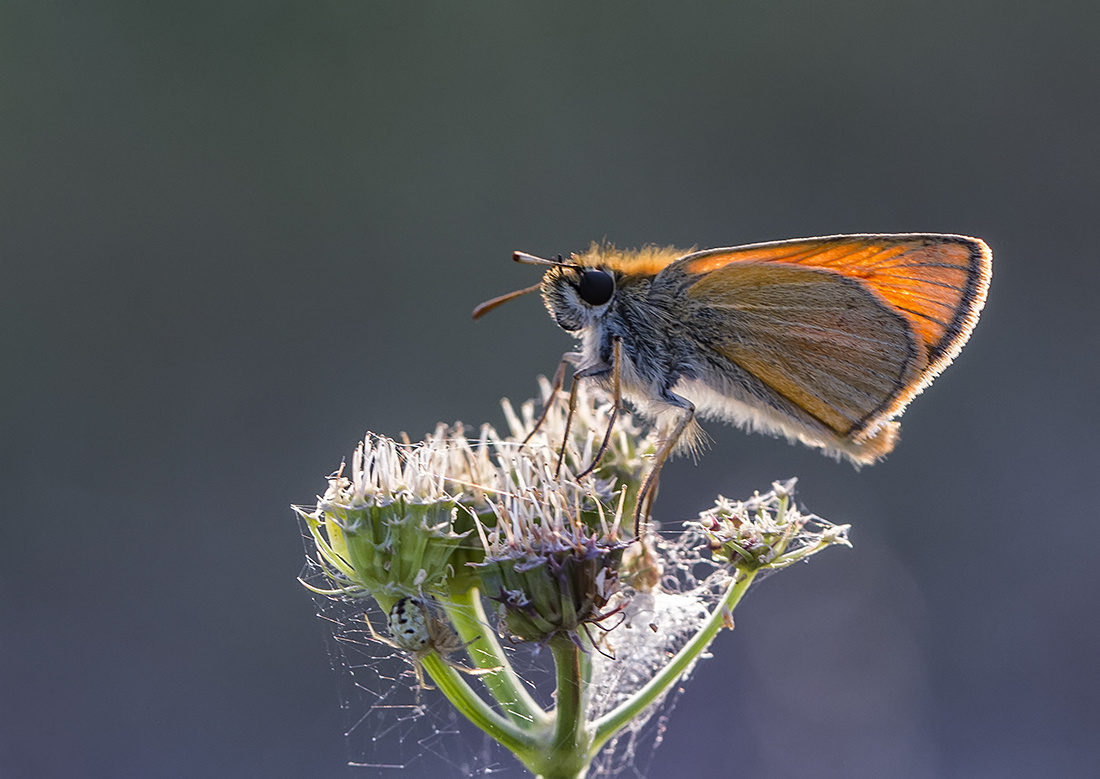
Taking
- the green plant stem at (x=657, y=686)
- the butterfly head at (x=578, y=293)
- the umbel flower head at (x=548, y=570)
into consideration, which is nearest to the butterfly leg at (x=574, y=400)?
the butterfly head at (x=578, y=293)

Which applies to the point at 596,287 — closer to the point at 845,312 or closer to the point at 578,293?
the point at 578,293

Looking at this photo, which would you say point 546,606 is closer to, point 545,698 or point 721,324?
point 545,698

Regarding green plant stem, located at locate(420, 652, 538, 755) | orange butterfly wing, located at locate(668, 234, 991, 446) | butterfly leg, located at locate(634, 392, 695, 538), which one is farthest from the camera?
orange butterfly wing, located at locate(668, 234, 991, 446)

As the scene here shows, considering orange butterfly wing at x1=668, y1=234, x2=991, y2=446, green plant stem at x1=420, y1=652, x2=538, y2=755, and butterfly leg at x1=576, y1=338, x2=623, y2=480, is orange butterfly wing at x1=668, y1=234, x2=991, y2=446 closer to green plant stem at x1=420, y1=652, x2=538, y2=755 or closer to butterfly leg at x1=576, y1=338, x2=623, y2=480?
butterfly leg at x1=576, y1=338, x2=623, y2=480

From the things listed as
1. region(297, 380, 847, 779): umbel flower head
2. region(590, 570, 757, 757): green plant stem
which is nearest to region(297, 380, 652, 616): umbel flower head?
region(297, 380, 847, 779): umbel flower head

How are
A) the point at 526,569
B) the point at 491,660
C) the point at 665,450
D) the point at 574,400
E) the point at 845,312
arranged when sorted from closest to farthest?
the point at 526,569
the point at 491,660
the point at 665,450
the point at 574,400
the point at 845,312

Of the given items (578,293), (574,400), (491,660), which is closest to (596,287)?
(578,293)

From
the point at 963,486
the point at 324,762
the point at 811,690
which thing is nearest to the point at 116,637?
the point at 324,762
